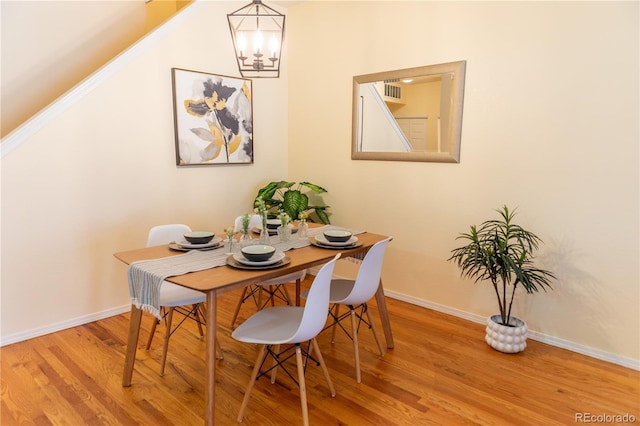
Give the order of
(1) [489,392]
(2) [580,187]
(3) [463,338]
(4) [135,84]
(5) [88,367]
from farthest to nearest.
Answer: (4) [135,84]
(3) [463,338]
(2) [580,187]
(5) [88,367]
(1) [489,392]

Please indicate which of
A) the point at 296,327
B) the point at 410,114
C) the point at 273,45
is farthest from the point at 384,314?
the point at 273,45

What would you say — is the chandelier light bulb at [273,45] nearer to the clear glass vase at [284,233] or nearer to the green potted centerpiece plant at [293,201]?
the clear glass vase at [284,233]

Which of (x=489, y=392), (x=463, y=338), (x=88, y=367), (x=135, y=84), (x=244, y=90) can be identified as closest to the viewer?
(x=489, y=392)

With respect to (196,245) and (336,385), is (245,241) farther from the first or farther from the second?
(336,385)

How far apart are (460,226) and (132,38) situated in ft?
12.5

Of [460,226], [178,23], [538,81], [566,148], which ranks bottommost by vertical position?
[460,226]

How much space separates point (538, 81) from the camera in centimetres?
280

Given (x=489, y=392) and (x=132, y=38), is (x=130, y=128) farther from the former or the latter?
(x=489, y=392)

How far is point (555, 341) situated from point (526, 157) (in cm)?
132

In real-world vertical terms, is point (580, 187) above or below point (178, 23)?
below

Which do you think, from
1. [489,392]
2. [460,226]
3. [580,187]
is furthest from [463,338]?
[580,187]

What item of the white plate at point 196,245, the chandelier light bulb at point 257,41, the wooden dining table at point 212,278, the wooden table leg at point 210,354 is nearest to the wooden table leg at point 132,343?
the wooden dining table at point 212,278

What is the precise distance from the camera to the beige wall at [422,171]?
2.61 m

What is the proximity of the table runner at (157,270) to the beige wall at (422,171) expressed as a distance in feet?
4.56
